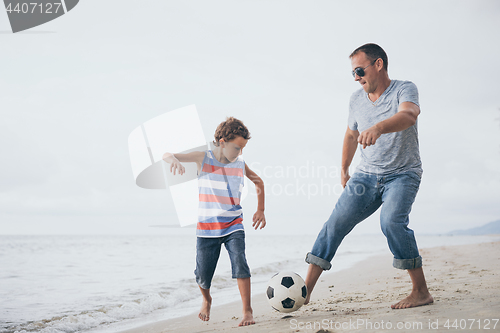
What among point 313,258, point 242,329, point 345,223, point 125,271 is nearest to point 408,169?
point 345,223

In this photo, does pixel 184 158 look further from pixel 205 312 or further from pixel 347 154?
pixel 347 154

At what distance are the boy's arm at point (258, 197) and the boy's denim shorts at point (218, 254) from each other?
197 mm

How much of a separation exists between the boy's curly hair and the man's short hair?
1.21 metres

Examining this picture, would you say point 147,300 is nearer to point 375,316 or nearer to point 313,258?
point 313,258

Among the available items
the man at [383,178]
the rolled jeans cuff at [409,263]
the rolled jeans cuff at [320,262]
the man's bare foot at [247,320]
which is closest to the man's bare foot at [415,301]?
the man at [383,178]

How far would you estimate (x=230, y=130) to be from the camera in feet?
11.6

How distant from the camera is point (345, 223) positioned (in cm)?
315

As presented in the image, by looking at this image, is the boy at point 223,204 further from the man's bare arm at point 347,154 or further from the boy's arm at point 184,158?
the man's bare arm at point 347,154

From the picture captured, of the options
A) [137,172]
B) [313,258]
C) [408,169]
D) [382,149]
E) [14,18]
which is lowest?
[313,258]

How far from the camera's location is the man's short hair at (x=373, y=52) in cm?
310

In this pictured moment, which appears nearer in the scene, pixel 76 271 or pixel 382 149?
pixel 382 149

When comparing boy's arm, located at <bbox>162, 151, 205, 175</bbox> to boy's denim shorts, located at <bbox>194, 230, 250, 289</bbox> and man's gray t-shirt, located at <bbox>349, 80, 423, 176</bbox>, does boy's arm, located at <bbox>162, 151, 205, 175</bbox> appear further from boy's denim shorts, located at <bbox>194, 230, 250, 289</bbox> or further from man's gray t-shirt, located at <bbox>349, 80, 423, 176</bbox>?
man's gray t-shirt, located at <bbox>349, 80, 423, 176</bbox>

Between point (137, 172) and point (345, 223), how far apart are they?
93.7 inches

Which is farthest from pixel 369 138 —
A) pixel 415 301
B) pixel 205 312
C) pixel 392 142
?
pixel 205 312
